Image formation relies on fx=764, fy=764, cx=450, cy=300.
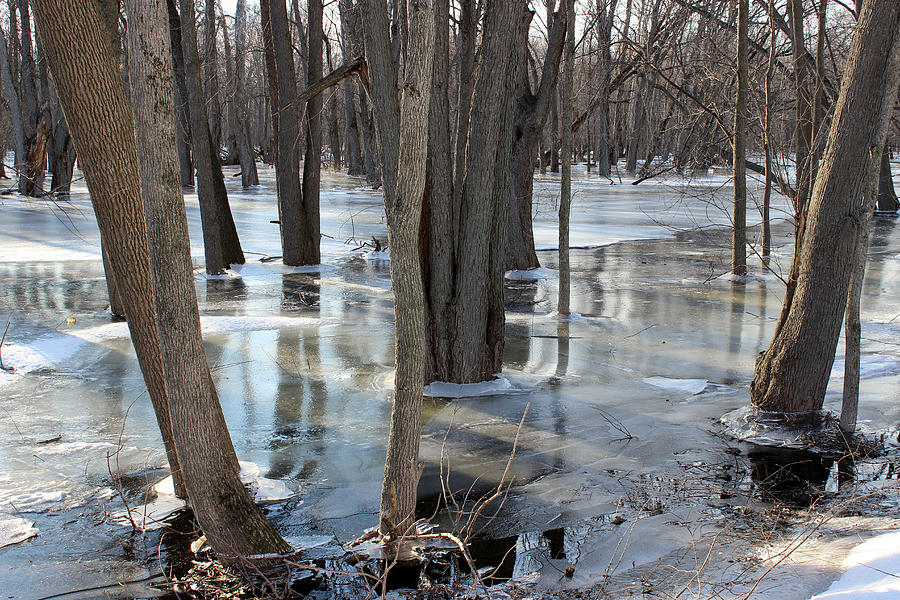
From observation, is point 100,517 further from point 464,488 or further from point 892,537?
point 892,537

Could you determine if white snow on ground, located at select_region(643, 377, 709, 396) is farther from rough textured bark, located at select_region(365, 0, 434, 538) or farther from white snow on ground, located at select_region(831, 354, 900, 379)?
rough textured bark, located at select_region(365, 0, 434, 538)

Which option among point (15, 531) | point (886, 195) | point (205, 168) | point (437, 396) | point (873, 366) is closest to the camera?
point (15, 531)

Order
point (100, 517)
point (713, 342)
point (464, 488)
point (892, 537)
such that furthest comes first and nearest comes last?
point (713, 342), point (464, 488), point (100, 517), point (892, 537)

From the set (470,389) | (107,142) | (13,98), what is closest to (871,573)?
(470,389)

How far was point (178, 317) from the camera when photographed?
392 centimetres

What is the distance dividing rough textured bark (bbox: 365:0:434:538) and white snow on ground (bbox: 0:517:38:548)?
2.27 meters

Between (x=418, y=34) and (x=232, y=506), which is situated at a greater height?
(x=418, y=34)

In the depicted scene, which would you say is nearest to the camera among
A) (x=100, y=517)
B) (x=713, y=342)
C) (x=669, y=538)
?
(x=669, y=538)

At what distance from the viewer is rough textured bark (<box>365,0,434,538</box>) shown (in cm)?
382

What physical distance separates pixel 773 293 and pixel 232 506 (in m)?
10.5

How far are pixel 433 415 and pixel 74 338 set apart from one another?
501 centimetres

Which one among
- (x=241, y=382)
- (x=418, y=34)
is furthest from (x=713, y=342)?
(x=418, y=34)

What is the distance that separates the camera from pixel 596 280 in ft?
44.9

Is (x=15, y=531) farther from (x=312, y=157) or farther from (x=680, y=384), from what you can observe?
(x=312, y=157)
